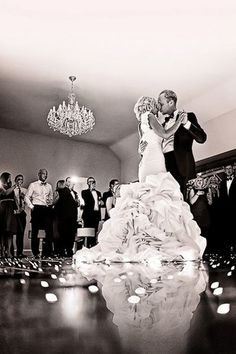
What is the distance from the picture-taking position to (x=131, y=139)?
394 inches

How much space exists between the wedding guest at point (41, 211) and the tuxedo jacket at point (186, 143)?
3810 mm

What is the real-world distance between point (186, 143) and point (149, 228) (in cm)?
144

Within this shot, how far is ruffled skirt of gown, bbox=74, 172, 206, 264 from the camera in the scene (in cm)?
372

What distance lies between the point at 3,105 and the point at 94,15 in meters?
3.78

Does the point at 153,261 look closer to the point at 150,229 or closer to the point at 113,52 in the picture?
the point at 150,229

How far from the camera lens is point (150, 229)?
12.6 ft

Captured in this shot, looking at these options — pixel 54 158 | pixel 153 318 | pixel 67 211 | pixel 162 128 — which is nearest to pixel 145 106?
pixel 162 128

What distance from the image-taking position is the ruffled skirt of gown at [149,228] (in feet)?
12.2

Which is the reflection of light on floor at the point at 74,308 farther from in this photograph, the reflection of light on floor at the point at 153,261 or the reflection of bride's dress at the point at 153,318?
the reflection of light on floor at the point at 153,261

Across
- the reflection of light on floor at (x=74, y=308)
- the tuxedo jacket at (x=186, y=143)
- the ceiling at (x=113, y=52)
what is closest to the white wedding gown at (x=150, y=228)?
the tuxedo jacket at (x=186, y=143)

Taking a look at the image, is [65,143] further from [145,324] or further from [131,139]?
[145,324]

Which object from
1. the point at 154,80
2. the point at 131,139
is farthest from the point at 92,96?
the point at 131,139

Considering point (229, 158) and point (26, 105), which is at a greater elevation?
point (26, 105)

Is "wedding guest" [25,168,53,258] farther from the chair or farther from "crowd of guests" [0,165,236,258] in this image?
the chair
